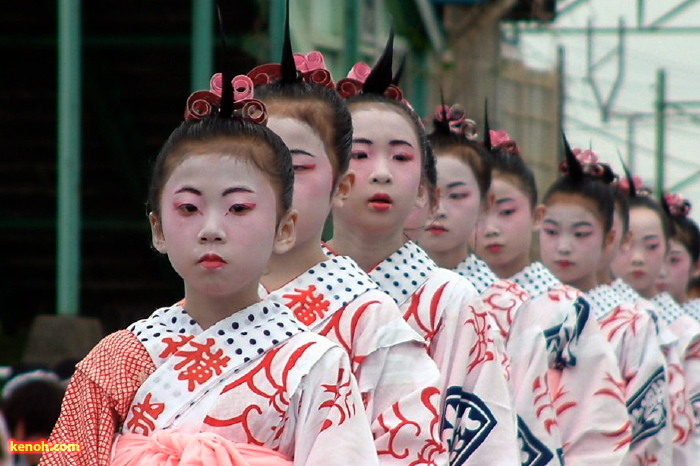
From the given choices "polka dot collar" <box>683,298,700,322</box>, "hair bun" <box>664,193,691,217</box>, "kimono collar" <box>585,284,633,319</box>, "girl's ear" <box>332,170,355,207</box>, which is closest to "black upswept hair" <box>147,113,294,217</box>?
"girl's ear" <box>332,170,355,207</box>

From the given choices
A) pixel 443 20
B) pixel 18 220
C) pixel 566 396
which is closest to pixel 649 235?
pixel 566 396

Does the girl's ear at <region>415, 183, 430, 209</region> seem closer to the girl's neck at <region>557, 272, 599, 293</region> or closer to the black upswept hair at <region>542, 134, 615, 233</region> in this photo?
the black upswept hair at <region>542, 134, 615, 233</region>

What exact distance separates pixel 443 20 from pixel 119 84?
748 cm

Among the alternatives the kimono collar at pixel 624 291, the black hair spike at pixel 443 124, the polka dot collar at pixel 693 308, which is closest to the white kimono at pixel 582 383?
the black hair spike at pixel 443 124

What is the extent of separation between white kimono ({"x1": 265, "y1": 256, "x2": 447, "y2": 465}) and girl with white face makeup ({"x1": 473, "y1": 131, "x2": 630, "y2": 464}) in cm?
229

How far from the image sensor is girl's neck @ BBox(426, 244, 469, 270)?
5.95 meters

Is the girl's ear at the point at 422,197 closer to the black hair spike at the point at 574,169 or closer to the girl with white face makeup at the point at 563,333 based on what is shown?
the girl with white face makeup at the point at 563,333

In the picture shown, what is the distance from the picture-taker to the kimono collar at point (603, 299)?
24.3 feet

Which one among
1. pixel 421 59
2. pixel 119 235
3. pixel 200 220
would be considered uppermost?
pixel 200 220

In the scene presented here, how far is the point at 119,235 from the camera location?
1611cm

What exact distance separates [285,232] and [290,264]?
54cm

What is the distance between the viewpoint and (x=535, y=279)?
21.8 ft

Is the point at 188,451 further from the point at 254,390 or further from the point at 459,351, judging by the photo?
the point at 459,351

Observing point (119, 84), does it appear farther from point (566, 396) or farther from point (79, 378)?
point (79, 378)
